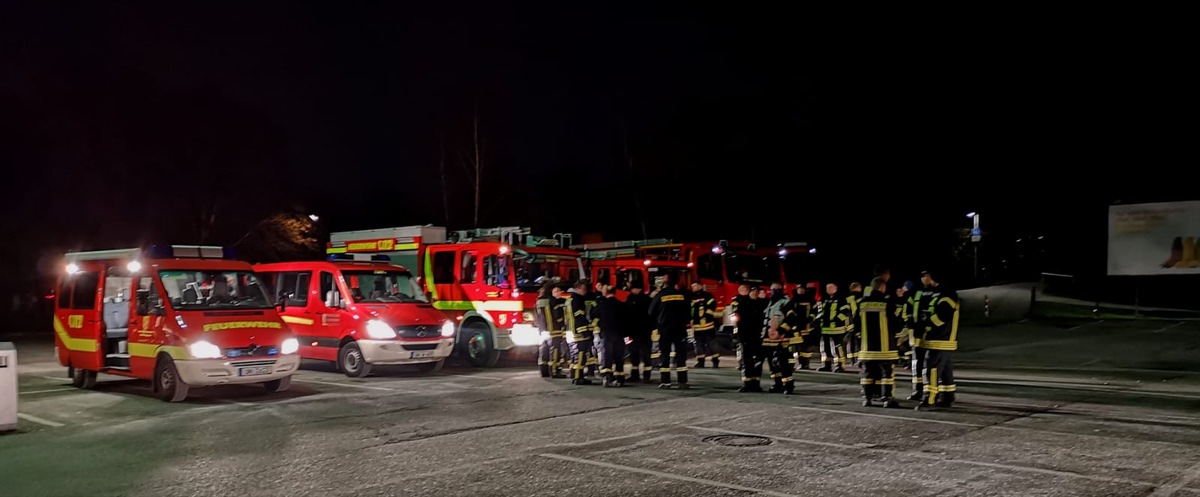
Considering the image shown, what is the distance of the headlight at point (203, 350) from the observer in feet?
37.7

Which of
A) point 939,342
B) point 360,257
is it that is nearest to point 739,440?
point 939,342

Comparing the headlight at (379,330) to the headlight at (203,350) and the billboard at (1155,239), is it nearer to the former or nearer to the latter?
the headlight at (203,350)

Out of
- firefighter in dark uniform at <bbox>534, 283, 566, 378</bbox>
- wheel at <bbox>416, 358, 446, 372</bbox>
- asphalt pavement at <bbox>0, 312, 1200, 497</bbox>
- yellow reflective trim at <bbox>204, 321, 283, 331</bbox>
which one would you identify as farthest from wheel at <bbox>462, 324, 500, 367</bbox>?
yellow reflective trim at <bbox>204, 321, 283, 331</bbox>

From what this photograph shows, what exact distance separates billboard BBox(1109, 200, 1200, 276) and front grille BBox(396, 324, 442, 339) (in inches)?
1126

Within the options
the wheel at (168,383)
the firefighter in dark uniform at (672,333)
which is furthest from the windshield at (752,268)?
the wheel at (168,383)

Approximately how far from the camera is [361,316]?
14.8 m

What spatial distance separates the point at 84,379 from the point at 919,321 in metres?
12.5

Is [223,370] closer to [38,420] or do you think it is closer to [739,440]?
[38,420]

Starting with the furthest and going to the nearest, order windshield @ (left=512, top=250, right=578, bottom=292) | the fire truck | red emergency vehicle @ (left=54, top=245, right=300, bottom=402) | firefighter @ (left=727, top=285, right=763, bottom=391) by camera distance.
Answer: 1. windshield @ (left=512, top=250, right=578, bottom=292)
2. the fire truck
3. firefighter @ (left=727, top=285, right=763, bottom=391)
4. red emergency vehicle @ (left=54, top=245, right=300, bottom=402)

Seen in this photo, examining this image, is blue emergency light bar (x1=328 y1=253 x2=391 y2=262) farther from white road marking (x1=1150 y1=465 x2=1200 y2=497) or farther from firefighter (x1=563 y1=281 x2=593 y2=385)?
white road marking (x1=1150 y1=465 x2=1200 y2=497)

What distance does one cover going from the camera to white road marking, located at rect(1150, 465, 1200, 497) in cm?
644

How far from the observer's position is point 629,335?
13.9 m

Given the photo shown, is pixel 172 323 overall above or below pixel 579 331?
above

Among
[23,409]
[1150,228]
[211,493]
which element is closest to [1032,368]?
[211,493]
